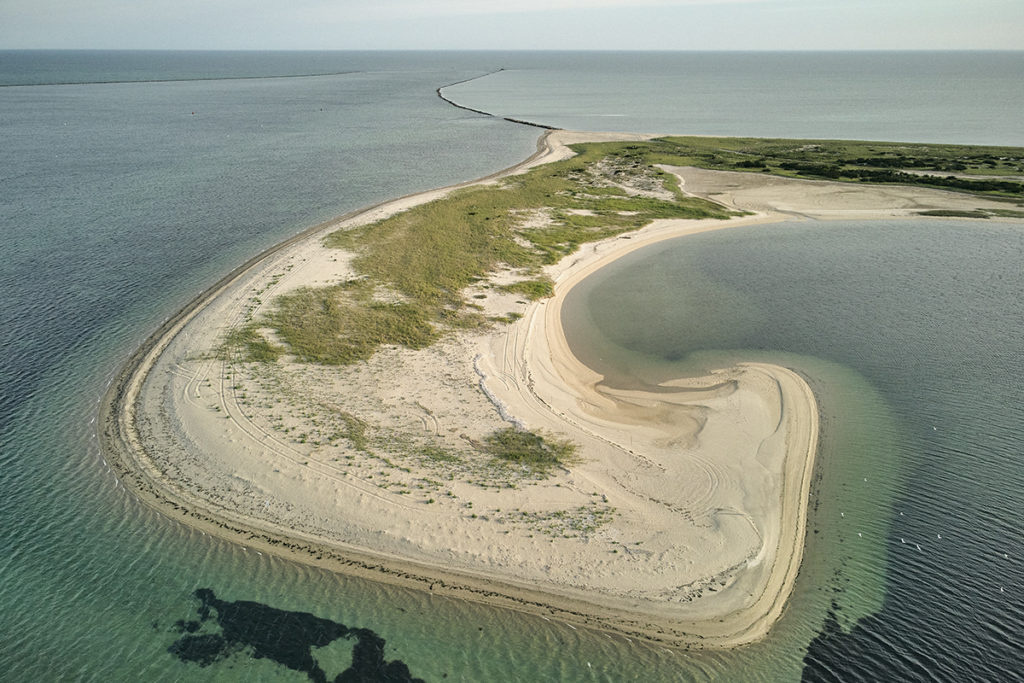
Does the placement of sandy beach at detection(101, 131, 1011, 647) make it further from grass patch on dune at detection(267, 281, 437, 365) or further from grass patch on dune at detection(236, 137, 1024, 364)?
grass patch on dune at detection(236, 137, 1024, 364)

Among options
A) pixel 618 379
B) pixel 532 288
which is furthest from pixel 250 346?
pixel 618 379

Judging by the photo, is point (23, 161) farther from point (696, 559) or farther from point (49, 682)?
point (696, 559)

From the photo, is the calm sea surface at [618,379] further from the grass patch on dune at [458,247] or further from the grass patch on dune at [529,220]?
the grass patch on dune at [529,220]

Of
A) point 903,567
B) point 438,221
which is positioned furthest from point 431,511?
point 438,221

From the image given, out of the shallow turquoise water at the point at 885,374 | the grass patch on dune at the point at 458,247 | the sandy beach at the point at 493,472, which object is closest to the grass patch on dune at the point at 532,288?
the grass patch on dune at the point at 458,247

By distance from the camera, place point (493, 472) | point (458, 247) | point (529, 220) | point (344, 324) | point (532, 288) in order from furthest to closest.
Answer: point (529, 220) → point (458, 247) → point (532, 288) → point (344, 324) → point (493, 472)

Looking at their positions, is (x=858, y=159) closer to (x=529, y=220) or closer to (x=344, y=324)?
(x=529, y=220)

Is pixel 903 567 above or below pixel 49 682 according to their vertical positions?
above
